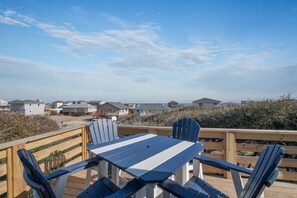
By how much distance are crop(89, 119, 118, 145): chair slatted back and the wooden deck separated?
76 centimetres

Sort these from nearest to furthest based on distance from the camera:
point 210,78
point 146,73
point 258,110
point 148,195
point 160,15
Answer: point 148,195, point 258,110, point 160,15, point 210,78, point 146,73

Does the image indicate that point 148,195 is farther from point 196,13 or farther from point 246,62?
point 246,62

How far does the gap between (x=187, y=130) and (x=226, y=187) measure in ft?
3.30

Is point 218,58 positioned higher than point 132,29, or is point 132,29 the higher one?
point 132,29

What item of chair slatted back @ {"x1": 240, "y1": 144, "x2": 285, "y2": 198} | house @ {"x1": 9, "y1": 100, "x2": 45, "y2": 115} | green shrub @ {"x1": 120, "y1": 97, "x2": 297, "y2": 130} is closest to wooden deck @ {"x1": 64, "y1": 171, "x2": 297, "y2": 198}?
chair slatted back @ {"x1": 240, "y1": 144, "x2": 285, "y2": 198}

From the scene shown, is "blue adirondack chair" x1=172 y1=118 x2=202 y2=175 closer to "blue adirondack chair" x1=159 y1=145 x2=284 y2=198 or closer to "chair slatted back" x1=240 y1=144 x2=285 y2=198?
"blue adirondack chair" x1=159 y1=145 x2=284 y2=198

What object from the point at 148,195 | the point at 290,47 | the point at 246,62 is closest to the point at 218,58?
the point at 246,62

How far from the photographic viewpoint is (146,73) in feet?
40.6

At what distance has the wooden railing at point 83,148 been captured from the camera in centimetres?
257

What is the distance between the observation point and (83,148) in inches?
165

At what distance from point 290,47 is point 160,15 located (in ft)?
14.1

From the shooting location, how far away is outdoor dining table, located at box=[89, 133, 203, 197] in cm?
155

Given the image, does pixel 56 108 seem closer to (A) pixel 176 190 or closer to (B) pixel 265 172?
(A) pixel 176 190

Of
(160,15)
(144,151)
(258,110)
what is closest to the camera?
(144,151)
